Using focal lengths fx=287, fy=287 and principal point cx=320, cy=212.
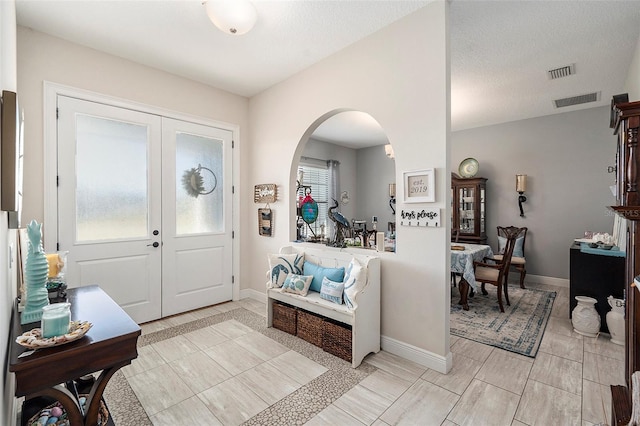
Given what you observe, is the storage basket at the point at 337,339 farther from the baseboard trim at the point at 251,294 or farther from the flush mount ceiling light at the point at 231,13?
the flush mount ceiling light at the point at 231,13

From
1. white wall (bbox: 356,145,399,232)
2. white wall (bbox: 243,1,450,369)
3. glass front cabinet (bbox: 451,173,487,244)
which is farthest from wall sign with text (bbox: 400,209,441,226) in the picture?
white wall (bbox: 356,145,399,232)

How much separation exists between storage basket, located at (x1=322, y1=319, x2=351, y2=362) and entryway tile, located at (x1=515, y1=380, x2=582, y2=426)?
122cm

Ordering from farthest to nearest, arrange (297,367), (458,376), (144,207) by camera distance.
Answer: (144,207)
(297,367)
(458,376)

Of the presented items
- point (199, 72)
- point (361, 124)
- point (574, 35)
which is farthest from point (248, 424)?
point (361, 124)

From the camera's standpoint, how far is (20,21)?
258 cm

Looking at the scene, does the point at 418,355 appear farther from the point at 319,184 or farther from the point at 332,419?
the point at 319,184

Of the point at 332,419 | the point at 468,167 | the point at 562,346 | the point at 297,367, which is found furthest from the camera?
the point at 468,167

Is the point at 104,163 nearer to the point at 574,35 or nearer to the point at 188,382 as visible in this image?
the point at 188,382

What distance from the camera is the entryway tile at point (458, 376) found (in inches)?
84.6

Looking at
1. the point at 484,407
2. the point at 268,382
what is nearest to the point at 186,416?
the point at 268,382

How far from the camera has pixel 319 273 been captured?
2996mm

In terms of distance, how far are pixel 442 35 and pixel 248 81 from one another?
2.45 m

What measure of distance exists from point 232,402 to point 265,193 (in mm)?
2523

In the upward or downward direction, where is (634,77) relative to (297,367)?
upward
